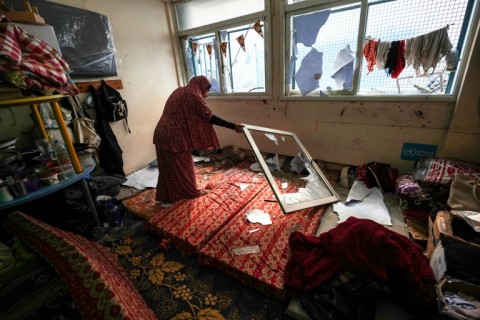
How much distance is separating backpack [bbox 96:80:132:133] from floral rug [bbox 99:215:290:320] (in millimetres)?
1597

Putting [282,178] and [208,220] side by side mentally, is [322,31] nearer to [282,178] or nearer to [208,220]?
[282,178]

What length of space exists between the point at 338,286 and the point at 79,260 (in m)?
1.26

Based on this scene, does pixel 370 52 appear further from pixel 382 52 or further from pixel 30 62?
pixel 30 62

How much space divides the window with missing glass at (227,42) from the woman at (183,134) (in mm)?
1144

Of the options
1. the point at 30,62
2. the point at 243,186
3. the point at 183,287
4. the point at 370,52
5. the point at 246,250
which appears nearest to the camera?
the point at 30,62

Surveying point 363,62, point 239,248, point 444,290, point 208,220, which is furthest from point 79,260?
point 363,62

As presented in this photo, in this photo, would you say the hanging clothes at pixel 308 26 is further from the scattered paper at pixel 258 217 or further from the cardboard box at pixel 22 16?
the cardboard box at pixel 22 16

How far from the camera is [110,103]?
2654 mm

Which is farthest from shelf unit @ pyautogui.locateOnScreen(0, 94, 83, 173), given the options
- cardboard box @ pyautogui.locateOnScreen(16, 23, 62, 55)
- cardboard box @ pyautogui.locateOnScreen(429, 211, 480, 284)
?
cardboard box @ pyautogui.locateOnScreen(429, 211, 480, 284)

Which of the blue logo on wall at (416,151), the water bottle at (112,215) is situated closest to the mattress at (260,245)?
the water bottle at (112,215)

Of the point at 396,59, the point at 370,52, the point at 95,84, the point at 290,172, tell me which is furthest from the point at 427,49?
the point at 95,84

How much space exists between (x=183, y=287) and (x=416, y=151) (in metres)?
2.55

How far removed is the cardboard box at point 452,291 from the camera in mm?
Result: 985

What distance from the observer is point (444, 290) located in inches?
43.1
